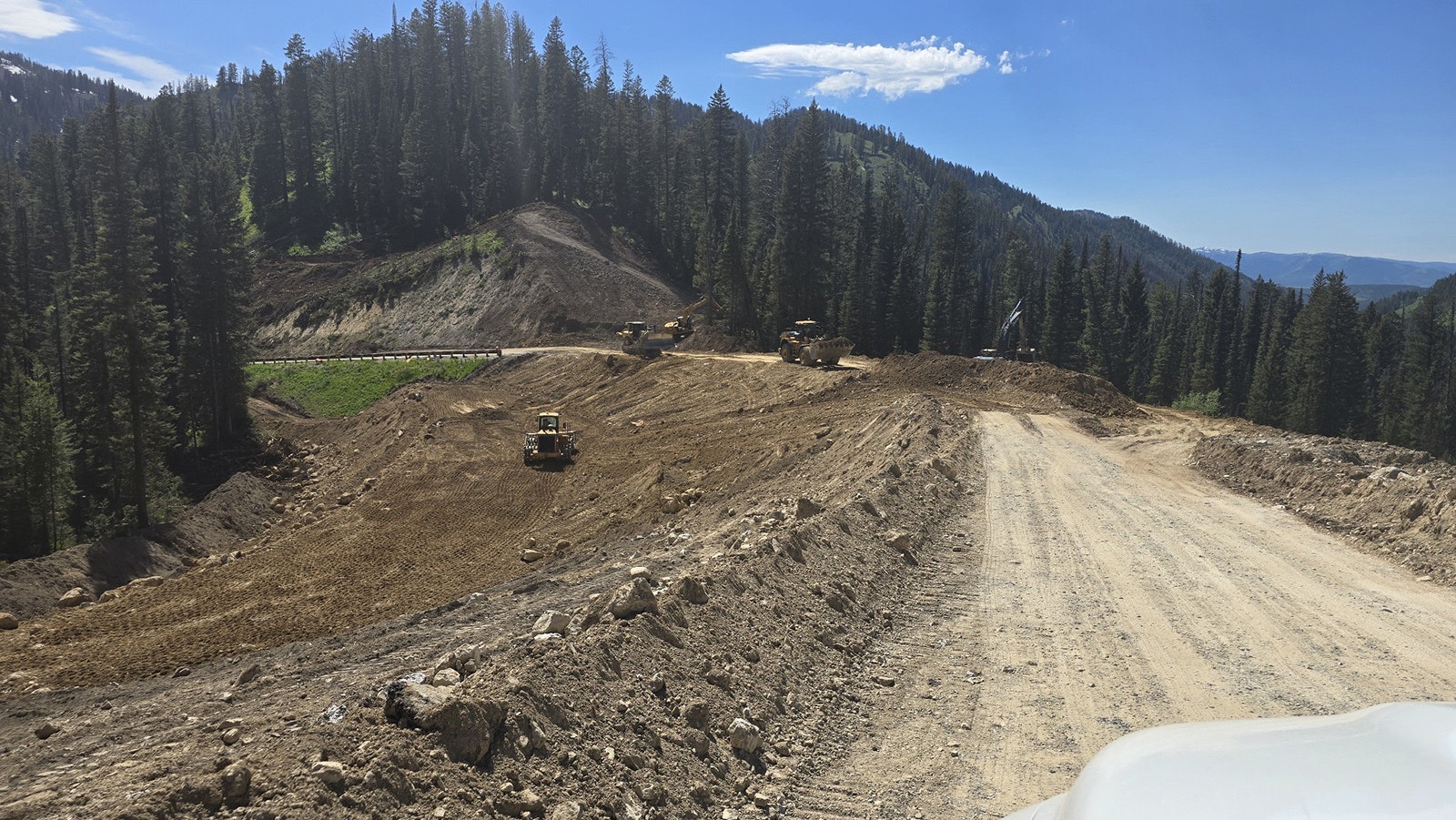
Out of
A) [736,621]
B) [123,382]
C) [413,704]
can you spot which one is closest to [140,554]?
[123,382]

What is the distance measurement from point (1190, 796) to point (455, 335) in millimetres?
64509

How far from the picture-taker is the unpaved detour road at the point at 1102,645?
8102mm

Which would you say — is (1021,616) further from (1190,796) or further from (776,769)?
(1190,796)

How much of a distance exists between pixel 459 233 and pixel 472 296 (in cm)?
1860

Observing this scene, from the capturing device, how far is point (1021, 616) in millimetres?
11961

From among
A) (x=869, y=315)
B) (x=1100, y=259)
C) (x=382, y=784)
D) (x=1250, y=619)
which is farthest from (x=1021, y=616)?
(x=1100, y=259)

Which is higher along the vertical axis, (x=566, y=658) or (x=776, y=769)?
(x=566, y=658)

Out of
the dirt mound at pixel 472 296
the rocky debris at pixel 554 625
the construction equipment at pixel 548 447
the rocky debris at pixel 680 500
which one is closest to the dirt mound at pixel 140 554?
the construction equipment at pixel 548 447

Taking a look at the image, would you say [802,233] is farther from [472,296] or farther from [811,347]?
[472,296]

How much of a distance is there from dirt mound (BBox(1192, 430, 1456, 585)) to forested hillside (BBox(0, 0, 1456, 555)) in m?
33.2

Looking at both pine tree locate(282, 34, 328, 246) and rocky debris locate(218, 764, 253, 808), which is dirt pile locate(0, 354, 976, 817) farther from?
pine tree locate(282, 34, 328, 246)

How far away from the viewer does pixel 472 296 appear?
66062 millimetres

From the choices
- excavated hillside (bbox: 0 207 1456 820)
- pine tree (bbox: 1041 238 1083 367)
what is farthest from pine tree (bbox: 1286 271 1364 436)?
excavated hillside (bbox: 0 207 1456 820)

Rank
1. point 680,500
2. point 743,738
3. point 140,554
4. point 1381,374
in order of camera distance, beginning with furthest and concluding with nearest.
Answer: point 1381,374
point 140,554
point 680,500
point 743,738
